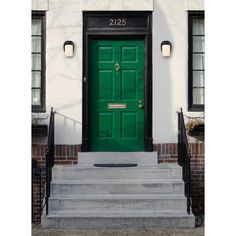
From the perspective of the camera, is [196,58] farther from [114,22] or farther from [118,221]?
[118,221]

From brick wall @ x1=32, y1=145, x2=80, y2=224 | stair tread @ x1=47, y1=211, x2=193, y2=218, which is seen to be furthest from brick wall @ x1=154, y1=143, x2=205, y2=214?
brick wall @ x1=32, y1=145, x2=80, y2=224

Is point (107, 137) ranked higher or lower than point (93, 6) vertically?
lower

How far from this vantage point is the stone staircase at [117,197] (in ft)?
21.5

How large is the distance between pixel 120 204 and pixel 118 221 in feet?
0.96

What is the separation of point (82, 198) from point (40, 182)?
32.0 inches

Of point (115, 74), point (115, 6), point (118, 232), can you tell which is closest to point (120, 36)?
point (115, 6)

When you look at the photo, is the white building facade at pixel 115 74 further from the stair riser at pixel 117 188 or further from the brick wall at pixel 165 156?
the stair riser at pixel 117 188

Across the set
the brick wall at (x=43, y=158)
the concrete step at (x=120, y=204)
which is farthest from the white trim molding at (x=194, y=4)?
the concrete step at (x=120, y=204)

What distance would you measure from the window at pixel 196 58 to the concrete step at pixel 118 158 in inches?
47.1

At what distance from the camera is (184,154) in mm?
7234

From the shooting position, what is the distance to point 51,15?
8.00 metres

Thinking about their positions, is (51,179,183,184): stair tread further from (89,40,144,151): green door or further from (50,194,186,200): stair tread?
(89,40,144,151): green door

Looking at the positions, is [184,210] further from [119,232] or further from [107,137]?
[107,137]
